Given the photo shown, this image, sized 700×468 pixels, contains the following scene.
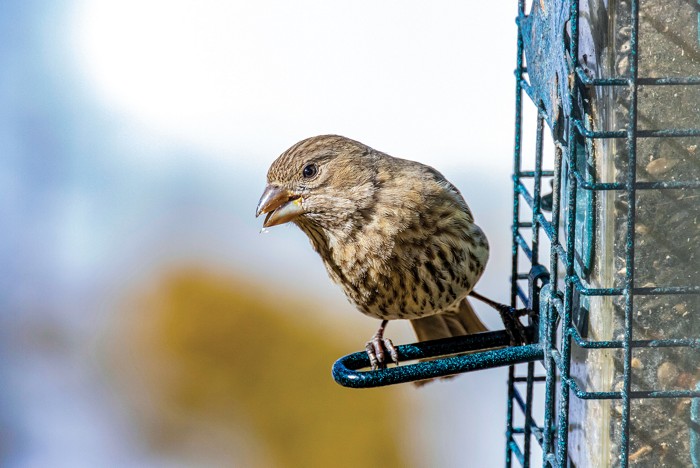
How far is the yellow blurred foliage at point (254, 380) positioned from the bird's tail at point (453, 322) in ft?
8.01

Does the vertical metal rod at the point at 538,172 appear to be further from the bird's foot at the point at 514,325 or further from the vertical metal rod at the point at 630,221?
the vertical metal rod at the point at 630,221

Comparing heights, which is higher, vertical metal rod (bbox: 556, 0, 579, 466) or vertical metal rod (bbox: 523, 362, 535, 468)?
vertical metal rod (bbox: 556, 0, 579, 466)

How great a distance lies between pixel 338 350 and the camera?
7977mm

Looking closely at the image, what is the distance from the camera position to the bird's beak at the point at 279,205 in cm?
446

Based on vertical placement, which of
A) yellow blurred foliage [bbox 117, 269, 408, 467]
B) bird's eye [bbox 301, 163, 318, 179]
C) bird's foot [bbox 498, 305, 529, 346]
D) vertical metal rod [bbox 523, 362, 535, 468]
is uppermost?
bird's eye [bbox 301, 163, 318, 179]

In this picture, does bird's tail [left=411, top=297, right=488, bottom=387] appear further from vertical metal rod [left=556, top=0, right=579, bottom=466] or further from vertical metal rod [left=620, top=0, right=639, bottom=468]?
vertical metal rod [left=620, top=0, right=639, bottom=468]

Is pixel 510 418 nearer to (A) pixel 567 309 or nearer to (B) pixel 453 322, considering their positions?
(B) pixel 453 322

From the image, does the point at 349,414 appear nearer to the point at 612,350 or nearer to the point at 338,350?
the point at 338,350

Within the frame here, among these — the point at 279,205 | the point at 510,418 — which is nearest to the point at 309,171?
the point at 279,205

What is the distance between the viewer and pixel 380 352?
439 centimetres

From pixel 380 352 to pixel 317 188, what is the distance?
74 centimetres

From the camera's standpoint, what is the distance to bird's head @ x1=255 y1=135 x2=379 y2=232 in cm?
455

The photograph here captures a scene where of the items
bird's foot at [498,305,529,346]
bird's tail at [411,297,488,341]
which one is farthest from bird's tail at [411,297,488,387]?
bird's foot at [498,305,529,346]

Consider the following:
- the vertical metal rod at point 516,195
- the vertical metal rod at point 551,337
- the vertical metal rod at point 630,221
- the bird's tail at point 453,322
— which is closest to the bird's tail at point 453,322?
the bird's tail at point 453,322
